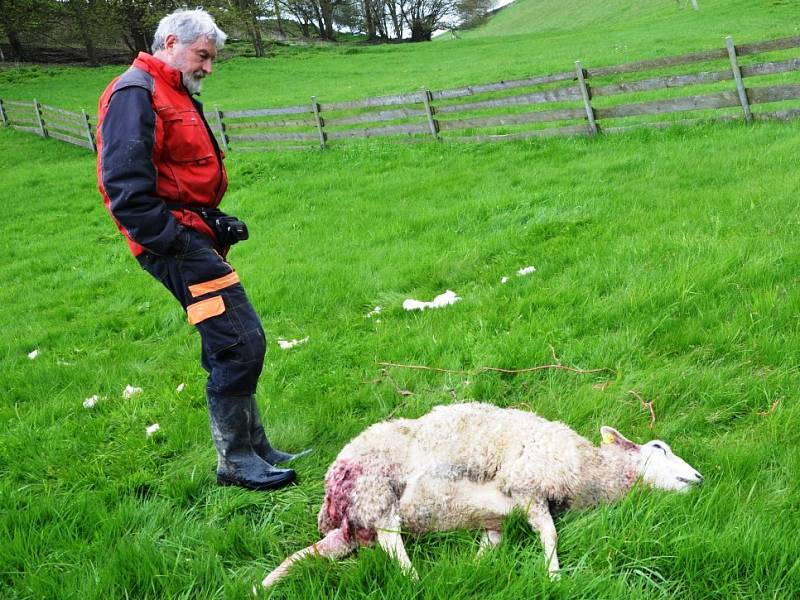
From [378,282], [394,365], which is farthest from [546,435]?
[378,282]

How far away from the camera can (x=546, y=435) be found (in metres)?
2.78

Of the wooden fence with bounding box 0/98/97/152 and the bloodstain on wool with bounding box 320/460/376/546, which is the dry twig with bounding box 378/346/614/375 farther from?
the wooden fence with bounding box 0/98/97/152

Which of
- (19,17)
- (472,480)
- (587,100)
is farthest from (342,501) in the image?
(19,17)

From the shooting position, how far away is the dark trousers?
10.3ft

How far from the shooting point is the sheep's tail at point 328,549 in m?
2.52

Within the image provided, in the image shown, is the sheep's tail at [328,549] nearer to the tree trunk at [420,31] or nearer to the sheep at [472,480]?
the sheep at [472,480]

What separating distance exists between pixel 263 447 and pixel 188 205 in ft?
4.80

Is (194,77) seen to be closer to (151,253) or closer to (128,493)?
(151,253)

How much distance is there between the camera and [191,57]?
3.18 metres

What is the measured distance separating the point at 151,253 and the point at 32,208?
13.0 m

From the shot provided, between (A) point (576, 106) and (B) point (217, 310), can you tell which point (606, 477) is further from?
(A) point (576, 106)

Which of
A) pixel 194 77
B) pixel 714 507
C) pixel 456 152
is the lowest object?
pixel 714 507

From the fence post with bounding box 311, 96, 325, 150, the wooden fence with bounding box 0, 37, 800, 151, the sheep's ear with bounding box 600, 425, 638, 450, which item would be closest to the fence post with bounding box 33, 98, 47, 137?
the wooden fence with bounding box 0, 37, 800, 151

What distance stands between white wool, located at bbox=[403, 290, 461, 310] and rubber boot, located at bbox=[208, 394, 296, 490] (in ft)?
7.85
